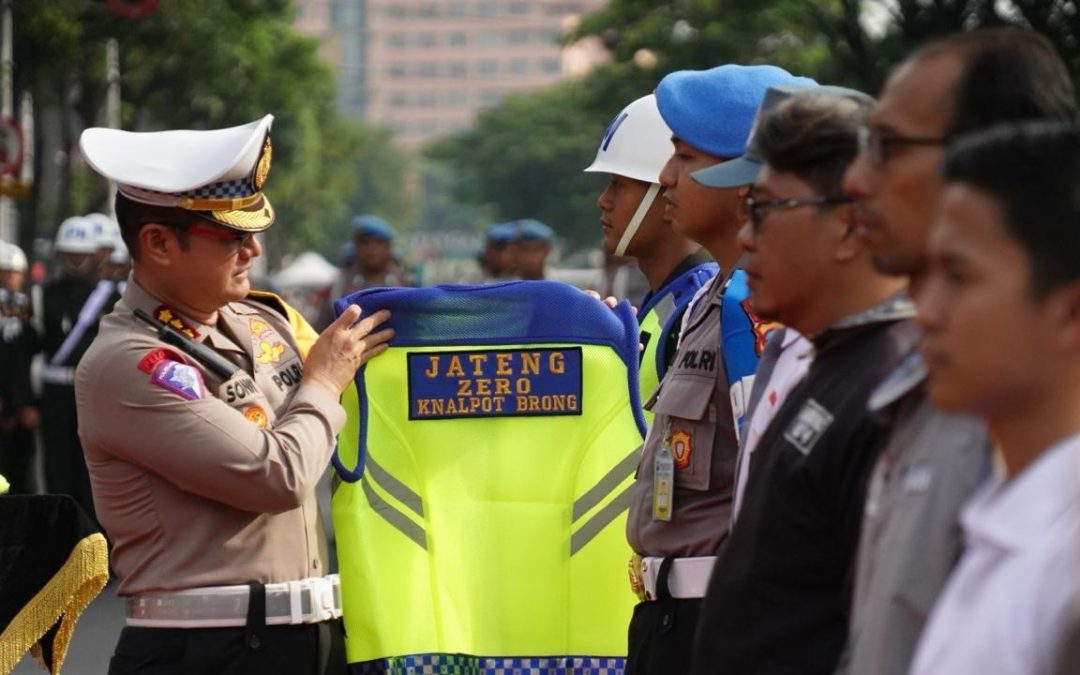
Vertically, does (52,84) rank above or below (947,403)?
below

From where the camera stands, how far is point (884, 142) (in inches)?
107

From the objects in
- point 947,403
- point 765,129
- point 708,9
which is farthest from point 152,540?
point 708,9

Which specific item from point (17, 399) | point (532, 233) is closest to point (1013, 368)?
point (17, 399)

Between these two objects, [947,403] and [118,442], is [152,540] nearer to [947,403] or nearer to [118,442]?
[118,442]

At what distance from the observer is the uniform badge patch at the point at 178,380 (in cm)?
448

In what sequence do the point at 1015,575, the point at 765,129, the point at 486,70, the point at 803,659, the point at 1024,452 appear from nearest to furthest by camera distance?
the point at 1015,575, the point at 1024,452, the point at 803,659, the point at 765,129, the point at 486,70

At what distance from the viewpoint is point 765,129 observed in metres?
3.27

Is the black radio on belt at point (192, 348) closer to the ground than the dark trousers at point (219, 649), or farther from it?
farther from it

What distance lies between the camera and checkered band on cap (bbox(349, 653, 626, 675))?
4.84 m

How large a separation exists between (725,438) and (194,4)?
88.0 feet

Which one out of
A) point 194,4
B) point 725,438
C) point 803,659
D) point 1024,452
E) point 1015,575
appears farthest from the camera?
point 194,4

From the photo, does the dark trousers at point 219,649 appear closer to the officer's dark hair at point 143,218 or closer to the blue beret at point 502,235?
the officer's dark hair at point 143,218

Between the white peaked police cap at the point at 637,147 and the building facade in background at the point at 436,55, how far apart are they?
171767 mm

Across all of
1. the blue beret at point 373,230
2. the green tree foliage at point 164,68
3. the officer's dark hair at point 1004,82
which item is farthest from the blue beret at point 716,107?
the green tree foliage at point 164,68
